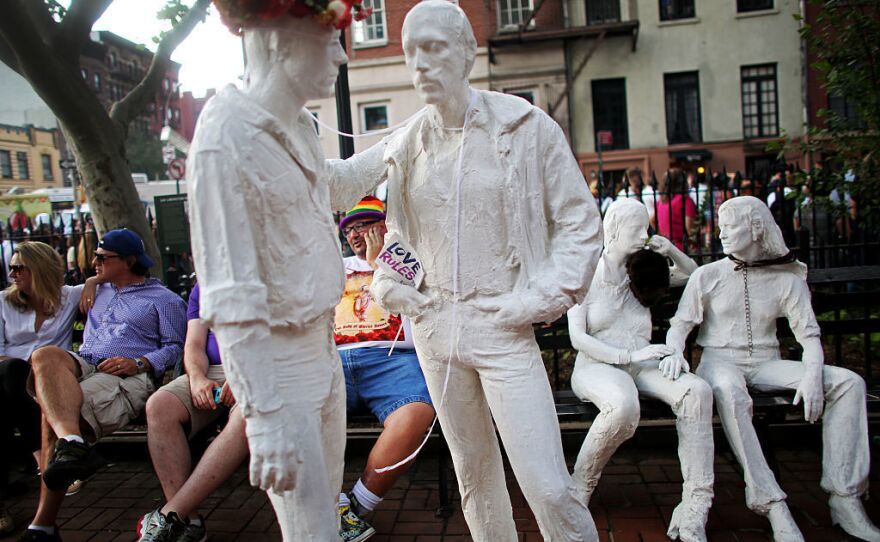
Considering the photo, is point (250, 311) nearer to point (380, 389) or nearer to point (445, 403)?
point (445, 403)

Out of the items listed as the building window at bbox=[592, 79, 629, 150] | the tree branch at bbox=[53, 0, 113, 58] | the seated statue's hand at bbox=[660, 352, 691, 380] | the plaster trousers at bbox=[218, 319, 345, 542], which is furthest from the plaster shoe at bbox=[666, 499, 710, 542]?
the building window at bbox=[592, 79, 629, 150]

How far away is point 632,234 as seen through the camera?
3.77 meters

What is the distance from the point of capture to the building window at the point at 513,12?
21.1 metres

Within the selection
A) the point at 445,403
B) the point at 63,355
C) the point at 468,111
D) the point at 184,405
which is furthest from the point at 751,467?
the point at 63,355

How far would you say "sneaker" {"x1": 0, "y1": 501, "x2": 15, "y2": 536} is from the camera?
4.03m

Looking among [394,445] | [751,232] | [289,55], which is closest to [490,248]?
[289,55]

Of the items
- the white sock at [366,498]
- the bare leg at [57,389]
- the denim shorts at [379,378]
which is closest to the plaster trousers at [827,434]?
the denim shorts at [379,378]

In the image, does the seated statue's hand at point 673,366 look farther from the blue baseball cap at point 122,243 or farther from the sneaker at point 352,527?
the blue baseball cap at point 122,243

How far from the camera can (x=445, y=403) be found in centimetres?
252

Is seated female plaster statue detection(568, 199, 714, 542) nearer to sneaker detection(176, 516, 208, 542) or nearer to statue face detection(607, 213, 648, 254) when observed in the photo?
statue face detection(607, 213, 648, 254)

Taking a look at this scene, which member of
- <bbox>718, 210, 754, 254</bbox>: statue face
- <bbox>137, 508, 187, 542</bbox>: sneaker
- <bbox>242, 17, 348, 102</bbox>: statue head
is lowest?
<bbox>137, 508, 187, 542</bbox>: sneaker

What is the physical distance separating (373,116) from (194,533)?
728 inches

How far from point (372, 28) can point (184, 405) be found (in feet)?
60.4

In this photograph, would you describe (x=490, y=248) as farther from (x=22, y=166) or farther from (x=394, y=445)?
(x=22, y=166)
